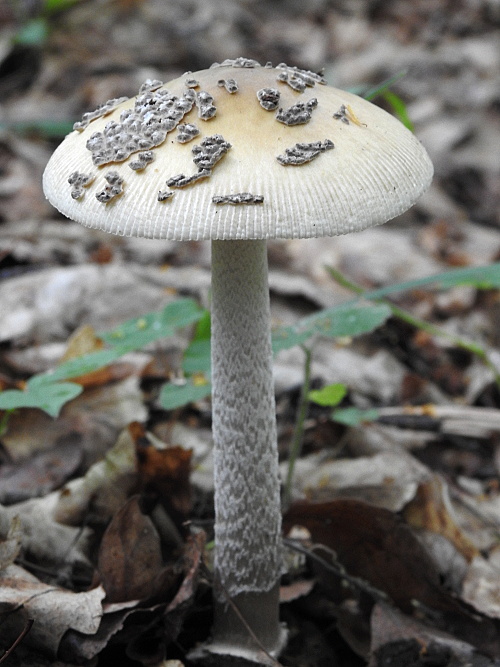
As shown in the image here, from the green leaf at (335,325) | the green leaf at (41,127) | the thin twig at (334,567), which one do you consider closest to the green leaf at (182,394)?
the green leaf at (335,325)

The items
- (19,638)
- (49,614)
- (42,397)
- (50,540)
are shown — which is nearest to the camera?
(19,638)

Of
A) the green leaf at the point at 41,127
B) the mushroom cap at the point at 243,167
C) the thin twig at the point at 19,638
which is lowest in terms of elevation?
the thin twig at the point at 19,638

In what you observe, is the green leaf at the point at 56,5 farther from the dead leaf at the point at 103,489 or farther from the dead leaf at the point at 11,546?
the dead leaf at the point at 11,546

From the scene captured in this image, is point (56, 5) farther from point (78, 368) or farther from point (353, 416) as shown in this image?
point (353, 416)

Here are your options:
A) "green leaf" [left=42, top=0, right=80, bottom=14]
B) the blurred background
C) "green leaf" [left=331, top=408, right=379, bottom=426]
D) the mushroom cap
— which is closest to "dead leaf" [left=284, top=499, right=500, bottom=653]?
"green leaf" [left=331, top=408, right=379, bottom=426]

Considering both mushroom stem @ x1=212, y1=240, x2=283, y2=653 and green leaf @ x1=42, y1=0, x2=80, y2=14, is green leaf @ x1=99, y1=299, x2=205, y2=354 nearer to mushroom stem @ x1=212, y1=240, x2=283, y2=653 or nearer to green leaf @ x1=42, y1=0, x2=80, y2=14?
mushroom stem @ x1=212, y1=240, x2=283, y2=653

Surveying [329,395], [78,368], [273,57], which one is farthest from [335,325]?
[273,57]

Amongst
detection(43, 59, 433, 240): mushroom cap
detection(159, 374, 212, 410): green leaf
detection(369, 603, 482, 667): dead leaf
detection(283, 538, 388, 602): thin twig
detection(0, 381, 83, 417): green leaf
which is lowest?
detection(369, 603, 482, 667): dead leaf

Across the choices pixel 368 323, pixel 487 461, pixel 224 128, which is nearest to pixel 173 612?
pixel 368 323

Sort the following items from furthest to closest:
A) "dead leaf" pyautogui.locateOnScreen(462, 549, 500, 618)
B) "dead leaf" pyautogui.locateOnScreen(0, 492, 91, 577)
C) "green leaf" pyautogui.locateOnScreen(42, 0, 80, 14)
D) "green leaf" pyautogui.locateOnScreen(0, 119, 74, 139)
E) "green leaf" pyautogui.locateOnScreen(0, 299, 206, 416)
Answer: "green leaf" pyautogui.locateOnScreen(42, 0, 80, 14)
"green leaf" pyautogui.locateOnScreen(0, 119, 74, 139)
"dead leaf" pyautogui.locateOnScreen(462, 549, 500, 618)
"dead leaf" pyautogui.locateOnScreen(0, 492, 91, 577)
"green leaf" pyautogui.locateOnScreen(0, 299, 206, 416)
